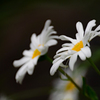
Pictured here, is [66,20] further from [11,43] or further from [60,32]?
[11,43]

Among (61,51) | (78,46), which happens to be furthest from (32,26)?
(78,46)

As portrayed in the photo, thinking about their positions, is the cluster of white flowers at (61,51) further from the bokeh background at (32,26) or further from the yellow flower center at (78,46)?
the bokeh background at (32,26)

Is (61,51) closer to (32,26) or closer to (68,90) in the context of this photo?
(68,90)

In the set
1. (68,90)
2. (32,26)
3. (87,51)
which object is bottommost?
(68,90)

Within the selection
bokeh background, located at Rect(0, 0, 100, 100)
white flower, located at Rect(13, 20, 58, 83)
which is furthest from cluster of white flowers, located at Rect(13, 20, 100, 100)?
bokeh background, located at Rect(0, 0, 100, 100)

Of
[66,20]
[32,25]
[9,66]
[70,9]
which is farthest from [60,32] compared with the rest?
[9,66]

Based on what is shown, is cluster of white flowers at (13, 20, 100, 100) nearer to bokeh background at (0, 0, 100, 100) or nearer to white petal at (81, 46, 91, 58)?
white petal at (81, 46, 91, 58)

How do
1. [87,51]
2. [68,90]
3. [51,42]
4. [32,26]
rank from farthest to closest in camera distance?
[32,26]
[68,90]
[51,42]
[87,51]
